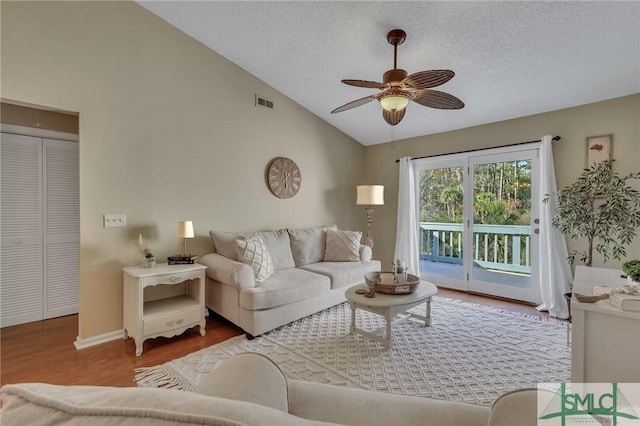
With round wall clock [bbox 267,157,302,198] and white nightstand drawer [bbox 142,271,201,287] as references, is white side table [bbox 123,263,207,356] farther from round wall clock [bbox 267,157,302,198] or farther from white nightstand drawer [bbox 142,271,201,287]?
round wall clock [bbox 267,157,302,198]

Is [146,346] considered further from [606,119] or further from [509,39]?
[606,119]

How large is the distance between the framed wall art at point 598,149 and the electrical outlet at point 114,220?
4.97 metres

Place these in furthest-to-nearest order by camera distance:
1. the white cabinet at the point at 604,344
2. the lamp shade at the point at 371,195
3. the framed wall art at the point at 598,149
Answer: the lamp shade at the point at 371,195, the framed wall art at the point at 598,149, the white cabinet at the point at 604,344

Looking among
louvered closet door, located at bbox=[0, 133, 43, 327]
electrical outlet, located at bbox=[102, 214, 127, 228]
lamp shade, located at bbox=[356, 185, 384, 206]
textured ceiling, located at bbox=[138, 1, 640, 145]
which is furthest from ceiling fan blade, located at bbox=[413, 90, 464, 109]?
louvered closet door, located at bbox=[0, 133, 43, 327]

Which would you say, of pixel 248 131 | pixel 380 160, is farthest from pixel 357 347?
pixel 380 160

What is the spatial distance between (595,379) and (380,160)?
4171 millimetres

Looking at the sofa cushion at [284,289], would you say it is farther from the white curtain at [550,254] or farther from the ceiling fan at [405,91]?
the white curtain at [550,254]

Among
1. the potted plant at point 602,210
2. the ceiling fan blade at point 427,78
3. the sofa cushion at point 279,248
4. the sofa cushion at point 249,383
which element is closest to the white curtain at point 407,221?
the potted plant at point 602,210

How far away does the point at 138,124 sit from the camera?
2.80 m

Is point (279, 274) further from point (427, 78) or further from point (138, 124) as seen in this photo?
point (427, 78)

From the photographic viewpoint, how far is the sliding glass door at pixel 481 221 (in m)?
3.69

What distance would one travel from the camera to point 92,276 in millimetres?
2561

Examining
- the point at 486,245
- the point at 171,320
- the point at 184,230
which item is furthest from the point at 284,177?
the point at 486,245

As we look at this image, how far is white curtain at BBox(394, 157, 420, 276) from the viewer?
4527 millimetres
